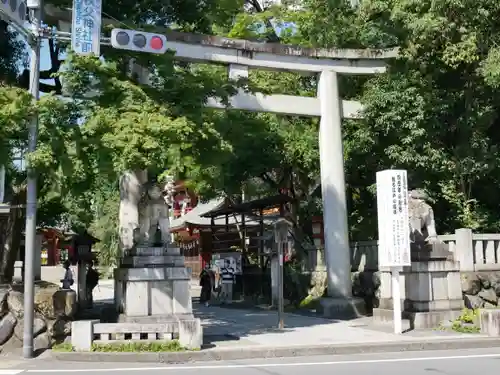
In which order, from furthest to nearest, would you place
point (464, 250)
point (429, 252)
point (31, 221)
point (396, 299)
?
1. point (464, 250)
2. point (429, 252)
3. point (396, 299)
4. point (31, 221)

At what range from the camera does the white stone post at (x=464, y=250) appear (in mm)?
15367

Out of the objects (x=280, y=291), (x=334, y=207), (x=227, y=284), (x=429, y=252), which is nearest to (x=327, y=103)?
(x=334, y=207)

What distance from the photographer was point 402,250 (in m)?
13.8

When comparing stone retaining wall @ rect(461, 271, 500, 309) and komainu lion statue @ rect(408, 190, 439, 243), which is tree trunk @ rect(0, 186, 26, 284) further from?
stone retaining wall @ rect(461, 271, 500, 309)

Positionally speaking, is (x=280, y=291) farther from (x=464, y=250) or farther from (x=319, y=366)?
(x=464, y=250)

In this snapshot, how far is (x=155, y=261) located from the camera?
12945mm

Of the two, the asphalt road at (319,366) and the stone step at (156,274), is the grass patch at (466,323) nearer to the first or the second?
the asphalt road at (319,366)

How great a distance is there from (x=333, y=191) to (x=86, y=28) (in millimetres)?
8984

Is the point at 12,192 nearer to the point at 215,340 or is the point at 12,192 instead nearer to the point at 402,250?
the point at 215,340

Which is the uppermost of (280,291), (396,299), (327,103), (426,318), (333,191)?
(327,103)

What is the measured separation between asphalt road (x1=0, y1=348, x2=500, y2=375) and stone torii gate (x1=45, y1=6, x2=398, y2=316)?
6293mm

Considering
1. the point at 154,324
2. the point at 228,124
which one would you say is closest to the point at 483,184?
the point at 228,124

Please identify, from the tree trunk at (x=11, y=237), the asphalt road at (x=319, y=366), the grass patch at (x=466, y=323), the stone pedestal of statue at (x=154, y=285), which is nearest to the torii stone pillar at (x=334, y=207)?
Result: the grass patch at (x=466, y=323)

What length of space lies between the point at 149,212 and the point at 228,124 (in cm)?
281
